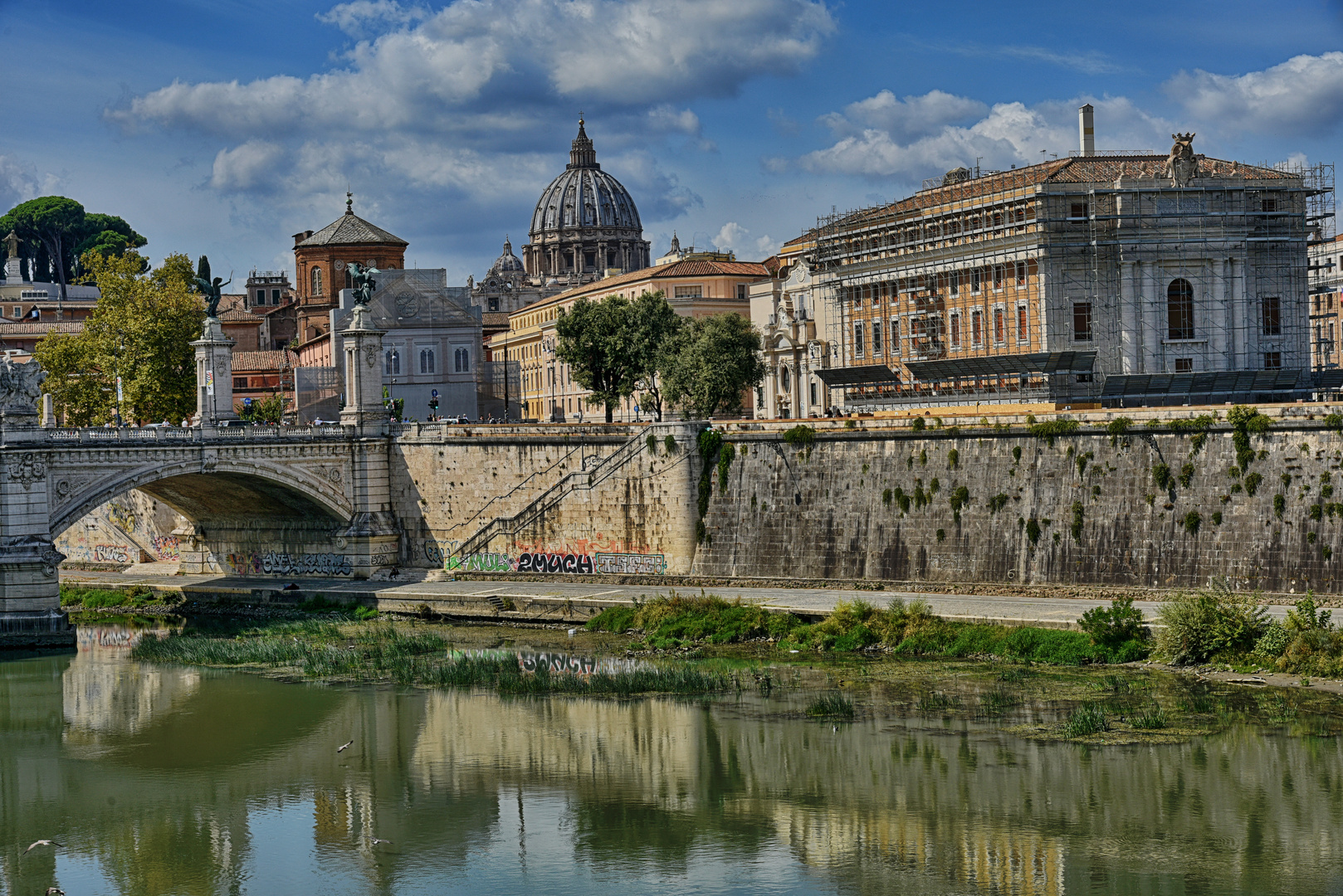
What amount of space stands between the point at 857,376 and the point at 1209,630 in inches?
1246

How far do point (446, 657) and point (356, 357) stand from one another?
16.8m

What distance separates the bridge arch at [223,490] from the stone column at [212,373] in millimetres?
2532

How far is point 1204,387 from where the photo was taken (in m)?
51.8

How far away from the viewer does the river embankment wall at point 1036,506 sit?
1497 inches

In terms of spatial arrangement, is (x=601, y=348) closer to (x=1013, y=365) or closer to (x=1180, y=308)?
(x=1013, y=365)

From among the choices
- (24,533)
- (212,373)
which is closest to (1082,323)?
(212,373)

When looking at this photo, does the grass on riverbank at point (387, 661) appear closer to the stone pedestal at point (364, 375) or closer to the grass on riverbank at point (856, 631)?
the grass on riverbank at point (856, 631)

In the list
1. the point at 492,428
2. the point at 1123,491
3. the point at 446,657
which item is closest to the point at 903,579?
the point at 1123,491

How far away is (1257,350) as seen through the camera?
5500 centimetres

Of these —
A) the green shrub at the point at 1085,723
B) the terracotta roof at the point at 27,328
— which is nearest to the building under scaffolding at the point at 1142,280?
the green shrub at the point at 1085,723

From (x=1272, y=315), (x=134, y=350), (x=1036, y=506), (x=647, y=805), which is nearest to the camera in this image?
(x=647, y=805)

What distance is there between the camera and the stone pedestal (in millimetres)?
54969

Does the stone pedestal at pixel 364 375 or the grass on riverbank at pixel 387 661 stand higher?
the stone pedestal at pixel 364 375

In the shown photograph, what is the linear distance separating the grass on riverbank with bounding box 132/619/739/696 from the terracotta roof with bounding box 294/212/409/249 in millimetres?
54438
